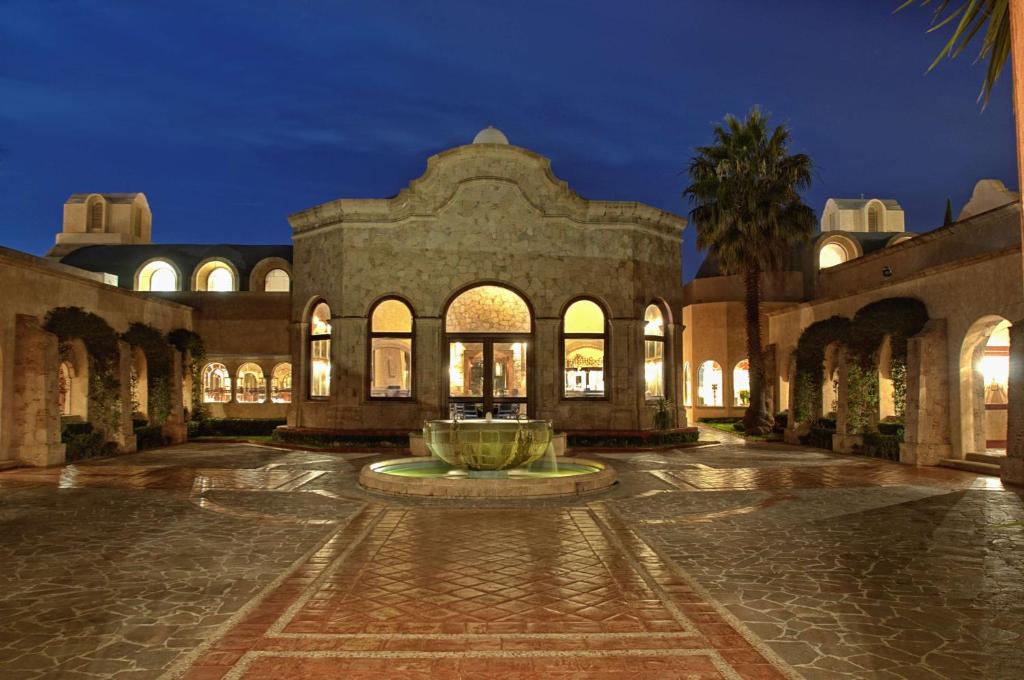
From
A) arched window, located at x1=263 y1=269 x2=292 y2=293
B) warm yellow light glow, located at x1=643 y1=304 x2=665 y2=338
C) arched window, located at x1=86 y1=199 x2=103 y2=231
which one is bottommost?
warm yellow light glow, located at x1=643 y1=304 x2=665 y2=338

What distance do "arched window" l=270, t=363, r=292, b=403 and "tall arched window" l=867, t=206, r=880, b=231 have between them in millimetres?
34323

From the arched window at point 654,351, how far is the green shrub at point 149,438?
15123mm

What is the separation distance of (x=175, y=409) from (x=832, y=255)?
1177 inches

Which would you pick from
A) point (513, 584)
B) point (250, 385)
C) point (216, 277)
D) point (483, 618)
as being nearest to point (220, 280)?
point (216, 277)

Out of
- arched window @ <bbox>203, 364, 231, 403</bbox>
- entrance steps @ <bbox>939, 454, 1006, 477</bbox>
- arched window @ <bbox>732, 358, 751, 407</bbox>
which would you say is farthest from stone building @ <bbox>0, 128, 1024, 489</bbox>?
arched window @ <bbox>732, 358, 751, 407</bbox>

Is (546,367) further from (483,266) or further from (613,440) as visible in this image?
(483,266)

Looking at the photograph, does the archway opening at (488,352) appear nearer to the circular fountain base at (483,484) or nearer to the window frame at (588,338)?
the window frame at (588,338)

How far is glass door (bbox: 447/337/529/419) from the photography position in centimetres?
2277

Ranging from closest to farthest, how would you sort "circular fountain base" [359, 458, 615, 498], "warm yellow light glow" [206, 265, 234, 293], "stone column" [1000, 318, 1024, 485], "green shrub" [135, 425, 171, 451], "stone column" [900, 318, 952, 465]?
"circular fountain base" [359, 458, 615, 498] → "stone column" [1000, 318, 1024, 485] → "stone column" [900, 318, 952, 465] → "green shrub" [135, 425, 171, 451] → "warm yellow light glow" [206, 265, 234, 293]

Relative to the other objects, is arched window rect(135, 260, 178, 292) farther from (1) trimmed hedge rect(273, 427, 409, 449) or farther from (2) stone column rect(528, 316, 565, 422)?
(2) stone column rect(528, 316, 565, 422)

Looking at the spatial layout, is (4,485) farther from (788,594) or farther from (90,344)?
(788,594)

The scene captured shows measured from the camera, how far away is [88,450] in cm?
1877

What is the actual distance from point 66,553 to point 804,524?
9297mm

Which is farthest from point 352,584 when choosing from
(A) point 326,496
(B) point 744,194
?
(B) point 744,194
